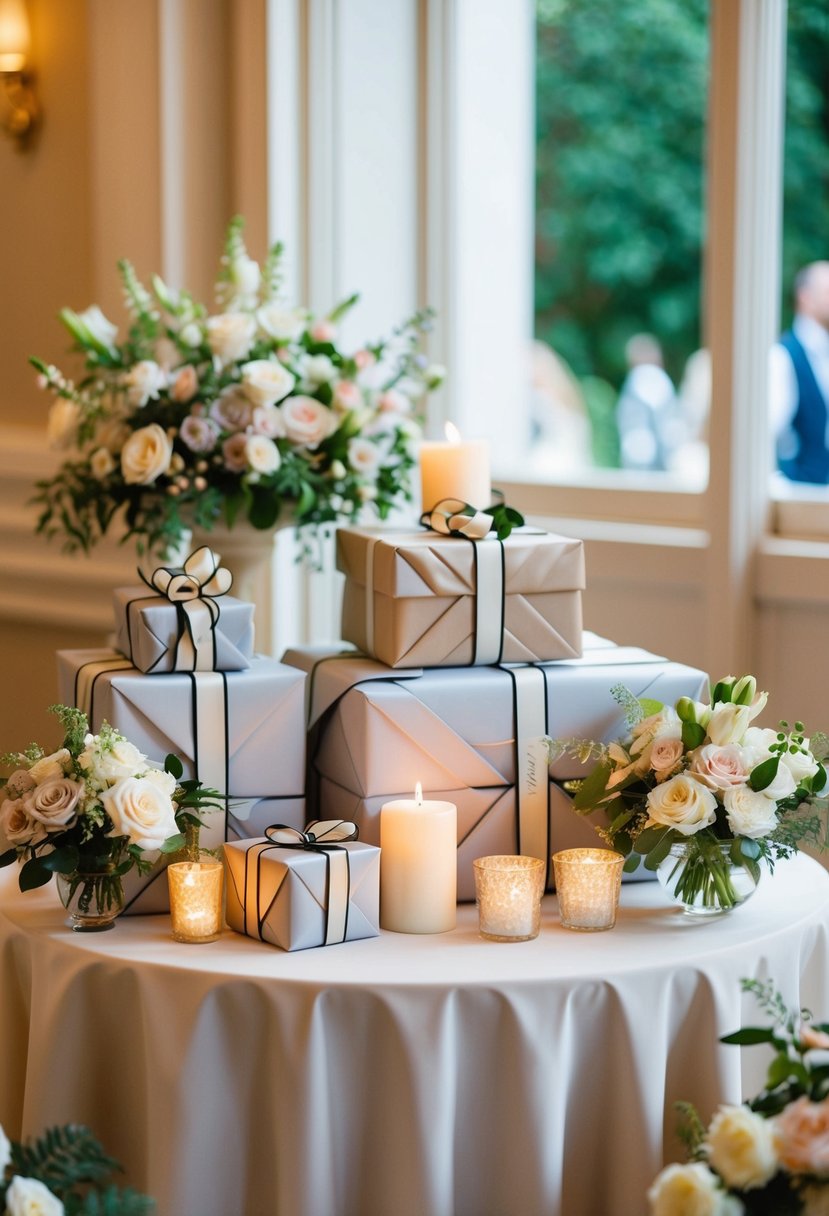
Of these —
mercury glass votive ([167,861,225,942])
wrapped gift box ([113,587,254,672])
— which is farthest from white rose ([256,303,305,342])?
mercury glass votive ([167,861,225,942])

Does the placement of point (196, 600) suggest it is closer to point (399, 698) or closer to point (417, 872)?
point (399, 698)

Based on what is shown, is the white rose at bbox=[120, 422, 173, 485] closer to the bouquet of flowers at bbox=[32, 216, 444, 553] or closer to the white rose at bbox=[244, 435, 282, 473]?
the bouquet of flowers at bbox=[32, 216, 444, 553]

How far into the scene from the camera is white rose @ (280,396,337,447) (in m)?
2.21

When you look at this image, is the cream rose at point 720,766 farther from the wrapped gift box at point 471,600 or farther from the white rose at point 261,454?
the white rose at point 261,454

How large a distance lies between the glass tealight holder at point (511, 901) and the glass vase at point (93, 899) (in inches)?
15.0

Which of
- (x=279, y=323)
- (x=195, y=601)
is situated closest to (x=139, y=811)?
(x=195, y=601)

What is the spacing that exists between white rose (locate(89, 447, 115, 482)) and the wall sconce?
4.23 feet

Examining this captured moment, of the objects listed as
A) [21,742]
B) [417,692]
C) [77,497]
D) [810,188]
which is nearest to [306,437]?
[77,497]

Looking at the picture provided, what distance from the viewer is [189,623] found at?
5.39 feet

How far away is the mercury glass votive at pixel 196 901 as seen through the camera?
4.92 ft

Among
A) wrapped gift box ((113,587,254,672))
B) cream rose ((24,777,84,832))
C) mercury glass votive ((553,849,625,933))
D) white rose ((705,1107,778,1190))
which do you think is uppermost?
wrapped gift box ((113,587,254,672))

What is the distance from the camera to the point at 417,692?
1673 mm

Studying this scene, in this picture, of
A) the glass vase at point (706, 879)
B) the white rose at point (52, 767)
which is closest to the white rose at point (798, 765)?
the glass vase at point (706, 879)

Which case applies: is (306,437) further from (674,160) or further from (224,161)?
(674,160)
